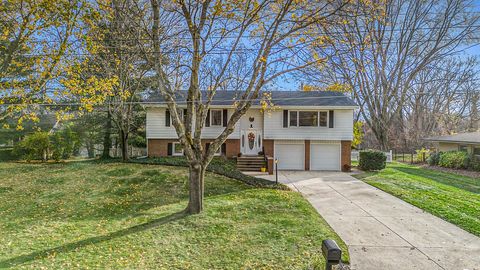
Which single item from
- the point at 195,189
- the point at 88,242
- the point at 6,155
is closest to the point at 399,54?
the point at 195,189

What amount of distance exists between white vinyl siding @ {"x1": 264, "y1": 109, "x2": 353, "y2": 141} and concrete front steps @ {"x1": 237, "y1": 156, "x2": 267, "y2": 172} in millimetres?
1794

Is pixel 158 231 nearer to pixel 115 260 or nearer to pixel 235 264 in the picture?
pixel 115 260

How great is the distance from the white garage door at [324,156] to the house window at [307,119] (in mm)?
1360

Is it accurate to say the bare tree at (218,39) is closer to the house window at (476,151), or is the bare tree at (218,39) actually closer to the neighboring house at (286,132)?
the neighboring house at (286,132)

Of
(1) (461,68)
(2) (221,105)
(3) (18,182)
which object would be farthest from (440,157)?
(3) (18,182)

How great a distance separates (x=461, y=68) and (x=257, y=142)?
21451 millimetres

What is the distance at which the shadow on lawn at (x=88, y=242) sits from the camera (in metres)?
5.02

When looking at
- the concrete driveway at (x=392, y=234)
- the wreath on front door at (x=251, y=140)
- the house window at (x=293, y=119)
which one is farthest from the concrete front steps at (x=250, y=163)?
the concrete driveway at (x=392, y=234)

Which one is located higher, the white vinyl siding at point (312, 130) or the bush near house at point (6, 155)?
the white vinyl siding at point (312, 130)

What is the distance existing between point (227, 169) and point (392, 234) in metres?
9.37

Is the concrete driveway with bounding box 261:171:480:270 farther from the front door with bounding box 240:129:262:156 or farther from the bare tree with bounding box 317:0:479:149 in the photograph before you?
the bare tree with bounding box 317:0:479:149

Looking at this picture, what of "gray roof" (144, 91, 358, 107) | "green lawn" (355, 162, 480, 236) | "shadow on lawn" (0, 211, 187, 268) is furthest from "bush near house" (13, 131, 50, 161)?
"green lawn" (355, 162, 480, 236)

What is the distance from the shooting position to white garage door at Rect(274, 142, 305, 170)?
59.8 ft

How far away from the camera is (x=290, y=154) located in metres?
18.3
